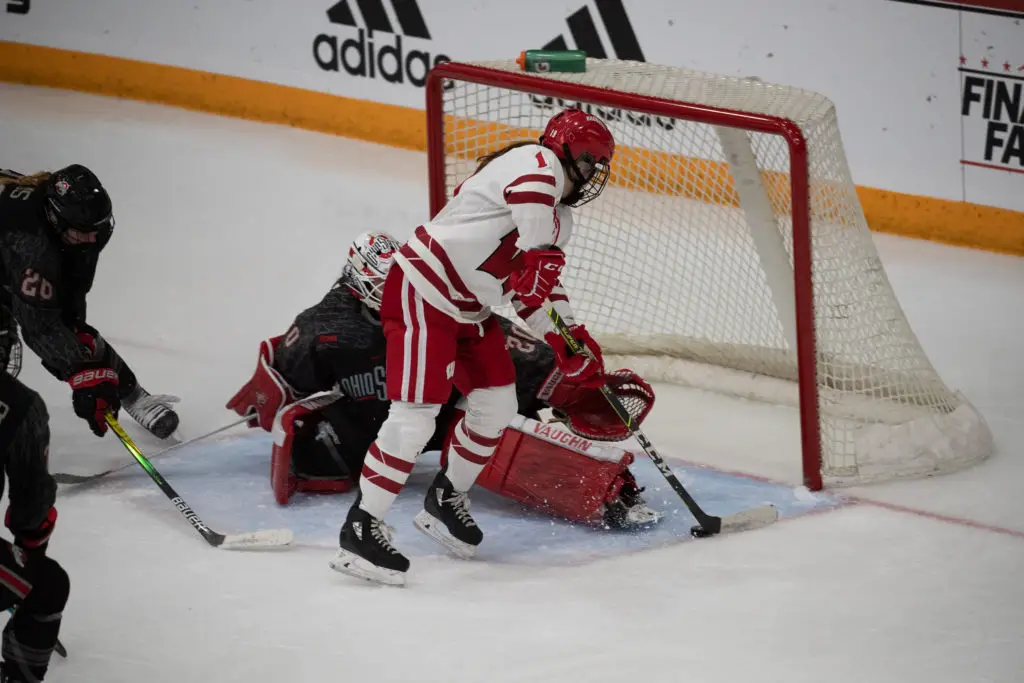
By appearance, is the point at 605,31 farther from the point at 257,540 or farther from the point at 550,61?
the point at 257,540

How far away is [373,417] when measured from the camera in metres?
3.65

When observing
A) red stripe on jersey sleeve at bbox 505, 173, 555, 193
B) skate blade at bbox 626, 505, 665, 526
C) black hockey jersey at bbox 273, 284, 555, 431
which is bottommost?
skate blade at bbox 626, 505, 665, 526

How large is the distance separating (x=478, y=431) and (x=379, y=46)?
367cm

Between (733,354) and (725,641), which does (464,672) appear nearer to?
(725,641)

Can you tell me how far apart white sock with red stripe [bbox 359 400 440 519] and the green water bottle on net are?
1115 millimetres

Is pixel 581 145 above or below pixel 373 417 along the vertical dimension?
above

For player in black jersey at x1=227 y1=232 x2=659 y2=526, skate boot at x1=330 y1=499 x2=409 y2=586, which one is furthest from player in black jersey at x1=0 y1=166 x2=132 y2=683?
skate boot at x1=330 y1=499 x2=409 y2=586

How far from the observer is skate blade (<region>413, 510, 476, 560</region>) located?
3.36 metres

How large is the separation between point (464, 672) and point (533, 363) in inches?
44.2

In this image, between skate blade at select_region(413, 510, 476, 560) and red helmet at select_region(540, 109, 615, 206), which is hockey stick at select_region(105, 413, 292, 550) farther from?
red helmet at select_region(540, 109, 615, 206)

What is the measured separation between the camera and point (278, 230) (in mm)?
5832

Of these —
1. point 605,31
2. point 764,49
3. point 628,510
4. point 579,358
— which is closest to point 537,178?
point 579,358

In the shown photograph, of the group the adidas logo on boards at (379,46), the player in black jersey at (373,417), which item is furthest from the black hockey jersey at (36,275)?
the adidas logo on boards at (379,46)

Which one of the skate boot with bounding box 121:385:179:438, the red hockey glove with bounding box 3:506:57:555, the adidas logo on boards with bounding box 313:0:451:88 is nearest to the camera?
the red hockey glove with bounding box 3:506:57:555
